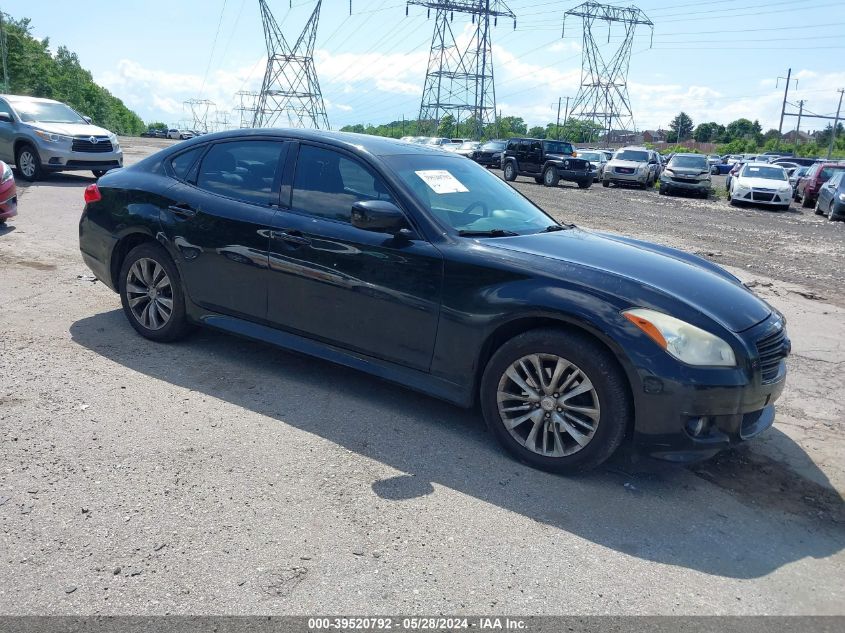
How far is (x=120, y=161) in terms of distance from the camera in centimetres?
1697

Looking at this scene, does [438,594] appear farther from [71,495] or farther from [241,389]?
[241,389]

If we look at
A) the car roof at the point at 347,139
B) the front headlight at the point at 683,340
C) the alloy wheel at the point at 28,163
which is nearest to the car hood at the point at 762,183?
the alloy wheel at the point at 28,163

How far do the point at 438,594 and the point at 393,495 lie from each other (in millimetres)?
781

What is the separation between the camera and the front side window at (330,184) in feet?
15.1

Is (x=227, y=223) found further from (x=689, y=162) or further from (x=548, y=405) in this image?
(x=689, y=162)

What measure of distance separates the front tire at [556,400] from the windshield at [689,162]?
2627 cm

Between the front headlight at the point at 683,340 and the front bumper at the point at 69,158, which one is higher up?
the front bumper at the point at 69,158

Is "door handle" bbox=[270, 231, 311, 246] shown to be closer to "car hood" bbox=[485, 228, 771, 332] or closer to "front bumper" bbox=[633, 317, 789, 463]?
"car hood" bbox=[485, 228, 771, 332]

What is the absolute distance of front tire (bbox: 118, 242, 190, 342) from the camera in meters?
5.39

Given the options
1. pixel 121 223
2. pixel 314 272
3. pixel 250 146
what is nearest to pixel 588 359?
pixel 314 272

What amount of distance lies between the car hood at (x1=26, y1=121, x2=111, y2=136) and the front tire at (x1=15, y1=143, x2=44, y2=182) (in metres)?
0.53

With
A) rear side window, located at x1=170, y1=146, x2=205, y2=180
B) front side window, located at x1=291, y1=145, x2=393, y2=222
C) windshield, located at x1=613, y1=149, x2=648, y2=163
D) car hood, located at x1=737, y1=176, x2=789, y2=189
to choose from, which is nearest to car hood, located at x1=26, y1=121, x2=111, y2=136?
rear side window, located at x1=170, y1=146, x2=205, y2=180

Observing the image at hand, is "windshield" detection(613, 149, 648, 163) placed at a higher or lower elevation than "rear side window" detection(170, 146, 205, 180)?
higher

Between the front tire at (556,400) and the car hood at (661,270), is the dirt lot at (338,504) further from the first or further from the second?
the car hood at (661,270)
